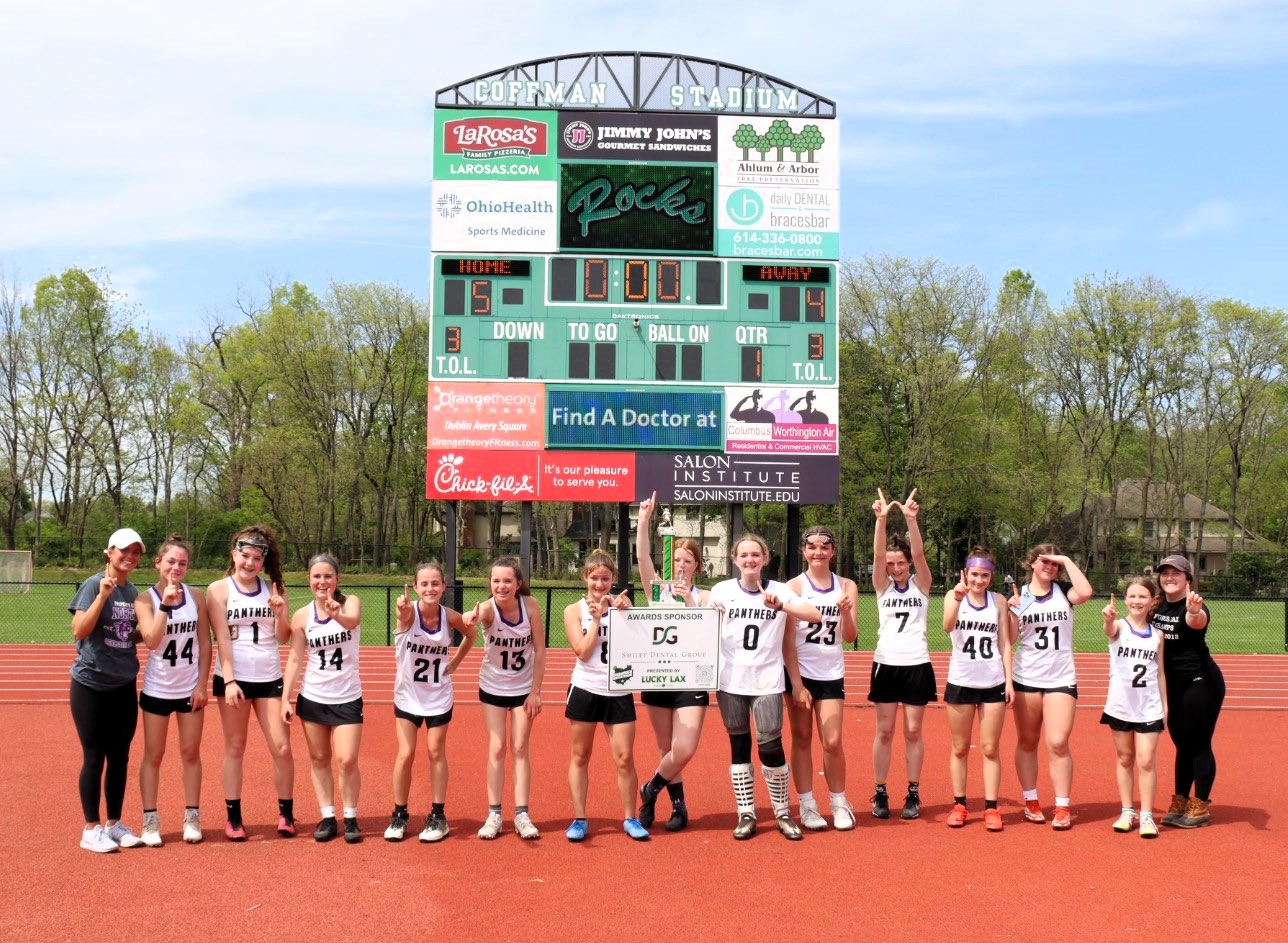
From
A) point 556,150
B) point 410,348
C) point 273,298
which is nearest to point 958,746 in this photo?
point 556,150

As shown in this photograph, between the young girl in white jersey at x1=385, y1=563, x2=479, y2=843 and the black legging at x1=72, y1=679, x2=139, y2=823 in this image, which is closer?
the black legging at x1=72, y1=679, x2=139, y2=823

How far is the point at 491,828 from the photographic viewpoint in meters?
6.64

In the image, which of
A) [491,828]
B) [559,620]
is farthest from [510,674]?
[559,620]

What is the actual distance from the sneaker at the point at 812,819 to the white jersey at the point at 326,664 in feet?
8.67

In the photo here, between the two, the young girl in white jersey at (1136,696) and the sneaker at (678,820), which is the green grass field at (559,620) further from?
Answer: the young girl in white jersey at (1136,696)

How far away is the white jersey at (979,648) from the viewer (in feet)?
23.5

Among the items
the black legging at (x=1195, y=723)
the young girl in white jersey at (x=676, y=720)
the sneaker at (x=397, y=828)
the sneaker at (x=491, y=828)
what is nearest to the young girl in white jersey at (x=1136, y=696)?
the black legging at (x=1195, y=723)

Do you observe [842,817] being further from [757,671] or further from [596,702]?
[596,702]

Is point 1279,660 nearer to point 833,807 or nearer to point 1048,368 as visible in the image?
point 833,807

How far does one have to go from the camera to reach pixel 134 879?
5.84 metres

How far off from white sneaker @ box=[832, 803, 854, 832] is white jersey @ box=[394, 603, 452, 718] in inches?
91.7

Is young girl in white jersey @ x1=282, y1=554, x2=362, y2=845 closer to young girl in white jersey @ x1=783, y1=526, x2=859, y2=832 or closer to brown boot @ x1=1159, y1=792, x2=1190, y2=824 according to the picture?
young girl in white jersey @ x1=783, y1=526, x2=859, y2=832

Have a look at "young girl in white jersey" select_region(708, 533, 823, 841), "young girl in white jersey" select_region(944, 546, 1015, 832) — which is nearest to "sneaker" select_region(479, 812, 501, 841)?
"young girl in white jersey" select_region(708, 533, 823, 841)

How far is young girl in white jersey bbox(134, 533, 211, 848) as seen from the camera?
642 centimetres
